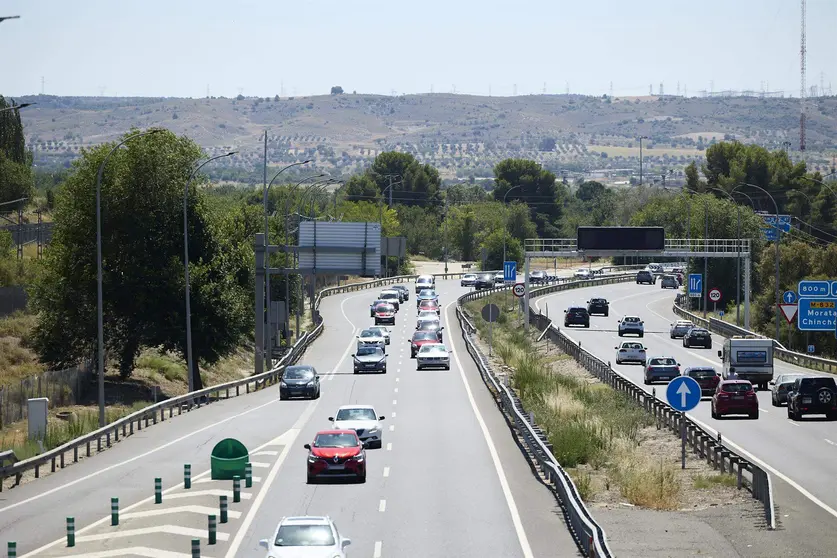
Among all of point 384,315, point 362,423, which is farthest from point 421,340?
point 362,423

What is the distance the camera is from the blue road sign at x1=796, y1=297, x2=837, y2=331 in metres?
57.4

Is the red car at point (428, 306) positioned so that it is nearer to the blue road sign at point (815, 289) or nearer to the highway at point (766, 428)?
the highway at point (766, 428)

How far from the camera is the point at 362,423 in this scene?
3600 cm

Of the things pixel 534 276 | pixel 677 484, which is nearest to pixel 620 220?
pixel 534 276

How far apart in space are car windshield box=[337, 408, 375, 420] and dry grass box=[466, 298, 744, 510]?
4.99 meters

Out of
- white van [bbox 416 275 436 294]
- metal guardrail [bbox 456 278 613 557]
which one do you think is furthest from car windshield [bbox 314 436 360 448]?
white van [bbox 416 275 436 294]

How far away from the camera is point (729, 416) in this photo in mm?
43688

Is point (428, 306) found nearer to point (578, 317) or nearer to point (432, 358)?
point (578, 317)

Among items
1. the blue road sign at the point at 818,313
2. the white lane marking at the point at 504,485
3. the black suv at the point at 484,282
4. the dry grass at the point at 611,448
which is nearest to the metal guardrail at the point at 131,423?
the white lane marking at the point at 504,485

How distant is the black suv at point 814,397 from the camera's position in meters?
42.4

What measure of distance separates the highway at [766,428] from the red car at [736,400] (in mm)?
343

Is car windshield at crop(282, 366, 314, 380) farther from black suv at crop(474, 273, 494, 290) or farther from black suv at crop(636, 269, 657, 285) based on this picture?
black suv at crop(636, 269, 657, 285)

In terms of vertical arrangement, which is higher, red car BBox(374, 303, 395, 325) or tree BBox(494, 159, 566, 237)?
tree BBox(494, 159, 566, 237)

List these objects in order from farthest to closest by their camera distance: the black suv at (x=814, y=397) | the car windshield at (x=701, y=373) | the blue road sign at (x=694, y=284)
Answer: the blue road sign at (x=694, y=284)
the car windshield at (x=701, y=373)
the black suv at (x=814, y=397)
